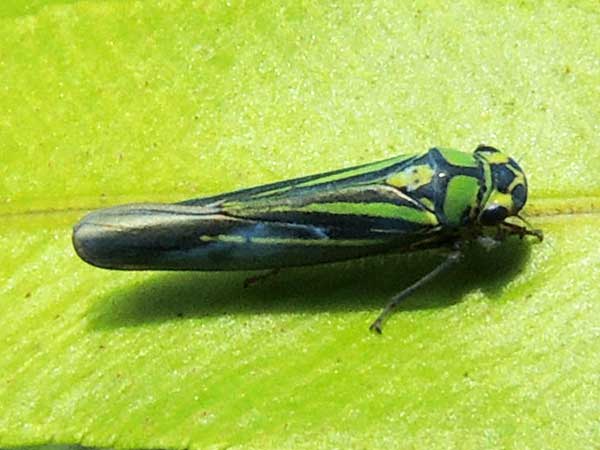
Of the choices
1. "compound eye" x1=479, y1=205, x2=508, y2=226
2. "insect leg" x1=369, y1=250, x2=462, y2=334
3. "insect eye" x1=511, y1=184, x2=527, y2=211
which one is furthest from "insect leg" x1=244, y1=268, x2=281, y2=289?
"insect eye" x1=511, y1=184, x2=527, y2=211

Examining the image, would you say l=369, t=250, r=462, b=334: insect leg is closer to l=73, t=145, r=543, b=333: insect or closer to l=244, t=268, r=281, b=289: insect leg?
l=73, t=145, r=543, b=333: insect

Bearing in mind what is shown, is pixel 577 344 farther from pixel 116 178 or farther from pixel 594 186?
pixel 116 178

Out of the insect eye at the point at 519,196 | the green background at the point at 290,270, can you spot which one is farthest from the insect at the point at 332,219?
the green background at the point at 290,270

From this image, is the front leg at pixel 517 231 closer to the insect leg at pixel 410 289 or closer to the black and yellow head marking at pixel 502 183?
the black and yellow head marking at pixel 502 183

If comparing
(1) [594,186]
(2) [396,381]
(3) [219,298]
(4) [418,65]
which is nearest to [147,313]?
(3) [219,298]

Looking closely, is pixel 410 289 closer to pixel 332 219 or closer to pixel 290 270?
pixel 332 219

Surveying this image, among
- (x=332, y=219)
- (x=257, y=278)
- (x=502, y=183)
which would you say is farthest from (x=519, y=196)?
(x=257, y=278)
